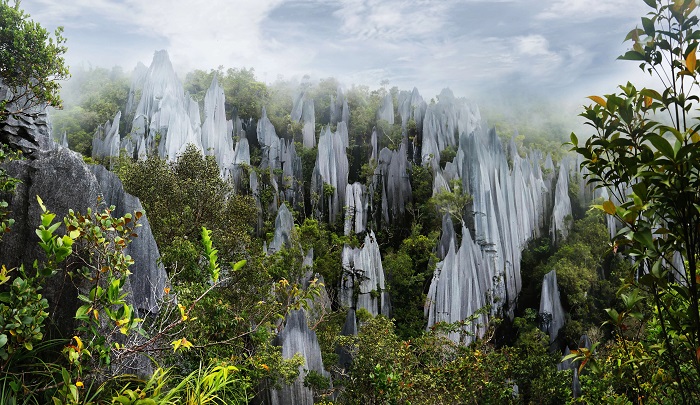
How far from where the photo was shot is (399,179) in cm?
1909

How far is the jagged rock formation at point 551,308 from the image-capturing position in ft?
45.9

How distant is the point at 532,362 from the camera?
9.27 m

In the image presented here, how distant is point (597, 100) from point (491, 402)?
24.7ft

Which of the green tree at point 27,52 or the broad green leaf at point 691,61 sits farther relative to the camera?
the green tree at point 27,52

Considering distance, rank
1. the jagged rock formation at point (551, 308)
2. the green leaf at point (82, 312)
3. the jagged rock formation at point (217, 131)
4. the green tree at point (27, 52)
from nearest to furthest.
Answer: the green leaf at point (82, 312) < the green tree at point (27, 52) < the jagged rock formation at point (551, 308) < the jagged rock formation at point (217, 131)

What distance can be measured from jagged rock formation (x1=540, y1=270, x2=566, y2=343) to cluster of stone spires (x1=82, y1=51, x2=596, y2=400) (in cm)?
139

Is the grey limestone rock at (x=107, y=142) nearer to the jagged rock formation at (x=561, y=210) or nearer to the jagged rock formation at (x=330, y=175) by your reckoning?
the jagged rock formation at (x=330, y=175)

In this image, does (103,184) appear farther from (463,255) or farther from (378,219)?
(378,219)

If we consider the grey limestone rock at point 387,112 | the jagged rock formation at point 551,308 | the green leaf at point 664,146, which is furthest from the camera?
the grey limestone rock at point 387,112

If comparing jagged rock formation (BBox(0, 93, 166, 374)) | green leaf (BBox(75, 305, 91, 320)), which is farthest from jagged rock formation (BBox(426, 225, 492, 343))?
green leaf (BBox(75, 305, 91, 320))

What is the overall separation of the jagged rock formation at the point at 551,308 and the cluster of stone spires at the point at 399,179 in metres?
1.39

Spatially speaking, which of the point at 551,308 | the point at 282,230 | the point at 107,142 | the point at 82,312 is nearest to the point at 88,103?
the point at 107,142

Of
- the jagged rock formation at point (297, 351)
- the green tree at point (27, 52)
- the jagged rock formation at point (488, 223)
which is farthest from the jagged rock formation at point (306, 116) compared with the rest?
the green tree at point (27, 52)

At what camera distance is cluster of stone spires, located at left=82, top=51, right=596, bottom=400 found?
46.9 feet
